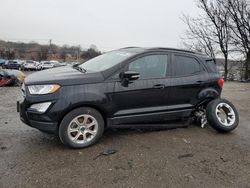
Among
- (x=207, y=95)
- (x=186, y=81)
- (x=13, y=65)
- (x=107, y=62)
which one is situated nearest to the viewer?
(x=107, y=62)

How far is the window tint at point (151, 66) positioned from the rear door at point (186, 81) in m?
0.23

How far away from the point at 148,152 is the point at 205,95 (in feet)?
6.25

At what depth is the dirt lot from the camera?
9.88 ft

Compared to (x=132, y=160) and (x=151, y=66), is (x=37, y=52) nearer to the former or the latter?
(x=151, y=66)

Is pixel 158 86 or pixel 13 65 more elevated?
pixel 158 86

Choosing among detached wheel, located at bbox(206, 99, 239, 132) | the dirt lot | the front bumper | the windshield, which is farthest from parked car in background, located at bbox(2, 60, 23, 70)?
detached wheel, located at bbox(206, 99, 239, 132)

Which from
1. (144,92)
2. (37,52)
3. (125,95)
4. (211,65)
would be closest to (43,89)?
(125,95)

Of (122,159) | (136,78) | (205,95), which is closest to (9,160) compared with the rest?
(122,159)

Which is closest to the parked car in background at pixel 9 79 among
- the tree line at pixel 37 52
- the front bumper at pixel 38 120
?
the front bumper at pixel 38 120

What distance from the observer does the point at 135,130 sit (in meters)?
4.82

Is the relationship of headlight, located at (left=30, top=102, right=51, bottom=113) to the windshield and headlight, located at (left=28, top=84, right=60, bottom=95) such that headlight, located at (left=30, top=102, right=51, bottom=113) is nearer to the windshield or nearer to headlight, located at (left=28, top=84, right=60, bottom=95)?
headlight, located at (left=28, top=84, right=60, bottom=95)

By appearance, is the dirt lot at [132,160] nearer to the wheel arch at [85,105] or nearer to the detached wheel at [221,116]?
the detached wheel at [221,116]

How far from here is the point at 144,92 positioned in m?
4.27

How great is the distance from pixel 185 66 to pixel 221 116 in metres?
1.37
